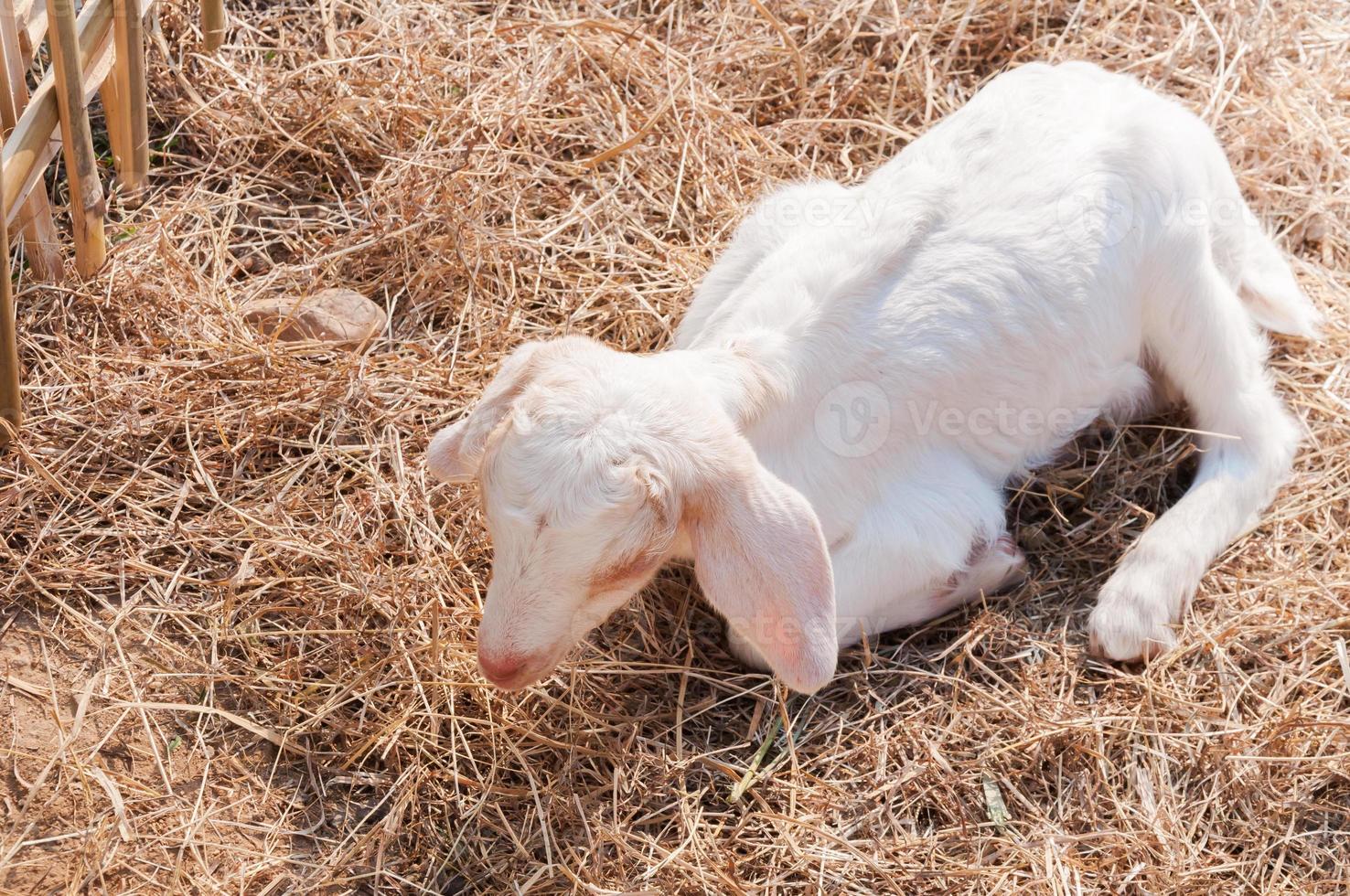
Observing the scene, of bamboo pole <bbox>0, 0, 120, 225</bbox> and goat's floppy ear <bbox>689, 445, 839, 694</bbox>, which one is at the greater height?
bamboo pole <bbox>0, 0, 120, 225</bbox>

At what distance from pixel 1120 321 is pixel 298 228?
8.91 feet

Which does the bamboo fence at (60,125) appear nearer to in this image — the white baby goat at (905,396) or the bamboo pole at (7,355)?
the bamboo pole at (7,355)

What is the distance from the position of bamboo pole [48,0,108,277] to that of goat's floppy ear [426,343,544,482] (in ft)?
4.79

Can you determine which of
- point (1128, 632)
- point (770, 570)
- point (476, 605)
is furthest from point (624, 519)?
point (1128, 632)

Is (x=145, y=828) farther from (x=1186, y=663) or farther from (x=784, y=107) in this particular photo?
(x=784, y=107)

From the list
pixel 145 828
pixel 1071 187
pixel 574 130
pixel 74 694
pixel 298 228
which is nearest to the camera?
pixel 145 828

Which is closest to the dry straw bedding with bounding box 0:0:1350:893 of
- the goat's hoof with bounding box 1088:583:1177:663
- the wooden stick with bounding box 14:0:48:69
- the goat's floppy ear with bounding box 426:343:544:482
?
the goat's hoof with bounding box 1088:583:1177:663

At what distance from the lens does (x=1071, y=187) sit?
11.4ft

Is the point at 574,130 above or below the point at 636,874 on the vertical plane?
above

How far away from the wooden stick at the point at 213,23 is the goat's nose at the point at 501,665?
2723mm

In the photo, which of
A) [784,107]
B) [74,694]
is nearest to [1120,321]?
[784,107]

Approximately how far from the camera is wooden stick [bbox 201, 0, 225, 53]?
14.0 ft

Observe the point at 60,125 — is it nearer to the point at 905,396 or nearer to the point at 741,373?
the point at 741,373

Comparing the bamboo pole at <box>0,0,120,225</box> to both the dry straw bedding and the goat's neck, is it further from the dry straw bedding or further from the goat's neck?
the goat's neck
